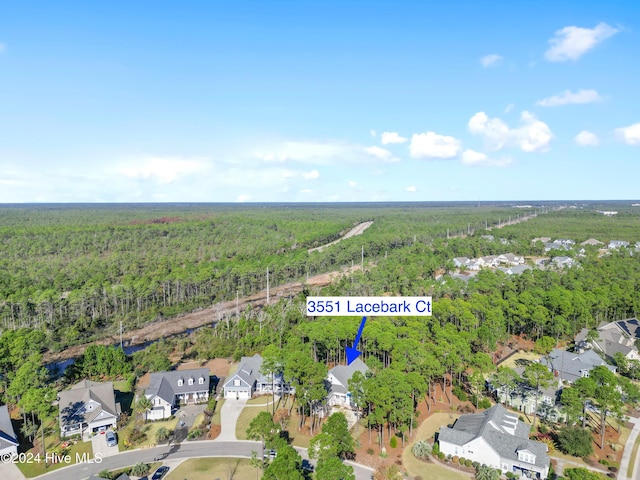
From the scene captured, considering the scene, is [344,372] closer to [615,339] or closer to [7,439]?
[7,439]

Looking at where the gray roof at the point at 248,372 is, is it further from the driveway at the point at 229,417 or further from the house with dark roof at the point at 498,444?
the house with dark roof at the point at 498,444

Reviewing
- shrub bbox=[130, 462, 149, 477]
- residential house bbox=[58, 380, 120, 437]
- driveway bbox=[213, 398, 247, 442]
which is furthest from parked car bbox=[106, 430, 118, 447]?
driveway bbox=[213, 398, 247, 442]

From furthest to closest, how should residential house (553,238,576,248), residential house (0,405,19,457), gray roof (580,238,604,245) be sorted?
gray roof (580,238,604,245) → residential house (553,238,576,248) → residential house (0,405,19,457)

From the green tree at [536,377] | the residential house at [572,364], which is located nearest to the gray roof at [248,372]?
the green tree at [536,377]

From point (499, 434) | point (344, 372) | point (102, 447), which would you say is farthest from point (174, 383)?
point (499, 434)

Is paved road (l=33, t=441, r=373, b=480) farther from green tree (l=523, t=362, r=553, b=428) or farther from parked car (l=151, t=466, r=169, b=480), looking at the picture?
green tree (l=523, t=362, r=553, b=428)

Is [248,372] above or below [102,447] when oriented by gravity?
above
